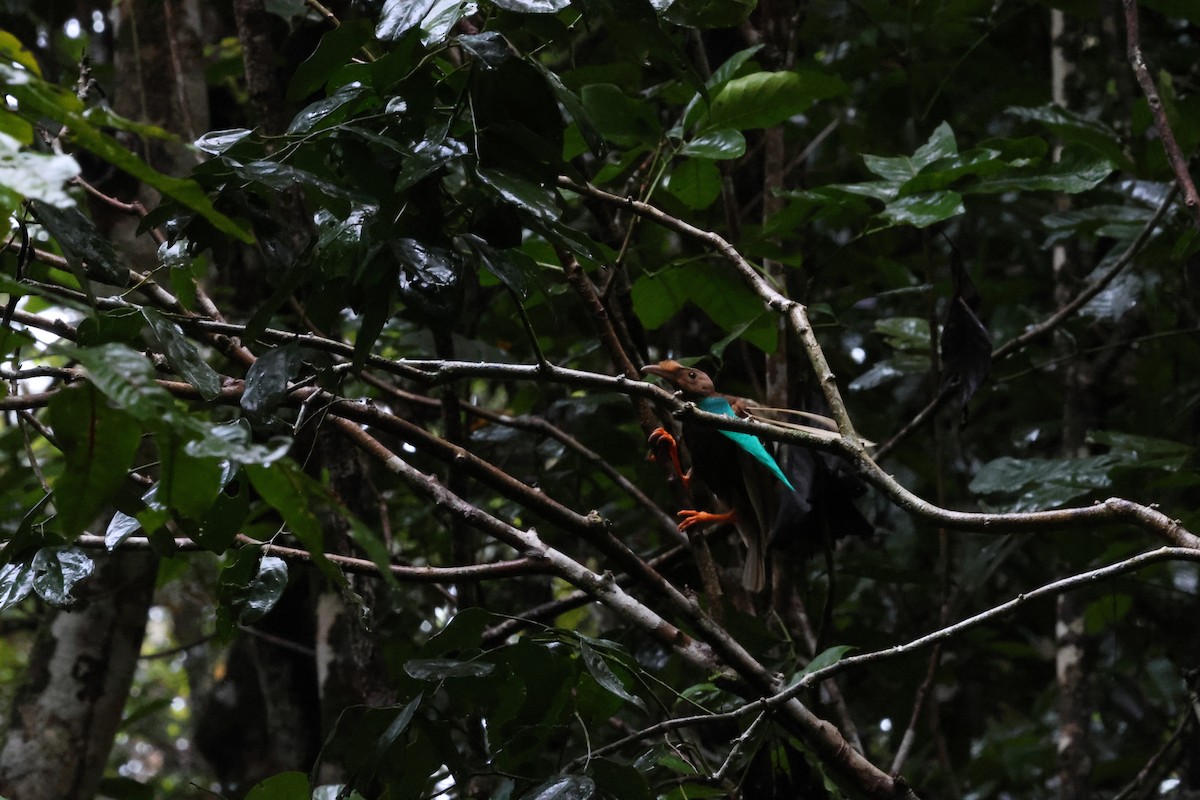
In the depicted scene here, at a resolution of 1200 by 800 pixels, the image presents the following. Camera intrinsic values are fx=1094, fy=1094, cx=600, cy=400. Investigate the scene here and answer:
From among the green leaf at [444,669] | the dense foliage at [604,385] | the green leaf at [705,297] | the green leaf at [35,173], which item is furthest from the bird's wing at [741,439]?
the green leaf at [35,173]

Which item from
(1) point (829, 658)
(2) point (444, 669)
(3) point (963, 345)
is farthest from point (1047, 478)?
(2) point (444, 669)

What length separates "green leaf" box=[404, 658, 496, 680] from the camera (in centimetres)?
151

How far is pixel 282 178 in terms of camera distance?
133 cm

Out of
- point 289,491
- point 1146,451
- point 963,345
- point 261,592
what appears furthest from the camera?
point 1146,451

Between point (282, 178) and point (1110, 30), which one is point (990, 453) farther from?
point (282, 178)

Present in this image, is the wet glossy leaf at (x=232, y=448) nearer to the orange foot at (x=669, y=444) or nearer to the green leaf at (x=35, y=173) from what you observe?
the green leaf at (x=35, y=173)

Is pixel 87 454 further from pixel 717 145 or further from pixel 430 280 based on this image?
pixel 717 145

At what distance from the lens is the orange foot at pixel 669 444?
2.20 metres

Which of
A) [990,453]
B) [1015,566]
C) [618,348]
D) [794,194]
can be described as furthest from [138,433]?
[990,453]

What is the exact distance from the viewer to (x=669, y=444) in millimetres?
2244

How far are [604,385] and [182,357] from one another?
54 centimetres

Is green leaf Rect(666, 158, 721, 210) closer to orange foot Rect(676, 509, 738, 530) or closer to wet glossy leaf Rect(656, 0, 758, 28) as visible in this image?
wet glossy leaf Rect(656, 0, 758, 28)

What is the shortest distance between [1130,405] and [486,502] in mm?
2100

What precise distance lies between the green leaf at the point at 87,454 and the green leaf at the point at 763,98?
1404mm
